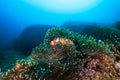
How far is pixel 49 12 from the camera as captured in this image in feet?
421

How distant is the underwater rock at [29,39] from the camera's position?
21250 millimetres

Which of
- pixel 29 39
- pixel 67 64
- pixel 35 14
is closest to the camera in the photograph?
pixel 67 64

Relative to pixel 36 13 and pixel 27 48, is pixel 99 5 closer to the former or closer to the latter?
pixel 36 13

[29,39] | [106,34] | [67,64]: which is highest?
[29,39]

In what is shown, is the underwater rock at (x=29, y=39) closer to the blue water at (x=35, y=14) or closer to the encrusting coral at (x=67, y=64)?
the encrusting coral at (x=67, y=64)

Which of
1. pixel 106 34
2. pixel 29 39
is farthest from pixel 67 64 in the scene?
pixel 29 39

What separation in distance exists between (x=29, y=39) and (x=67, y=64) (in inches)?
709

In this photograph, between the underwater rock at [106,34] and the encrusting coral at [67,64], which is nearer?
the encrusting coral at [67,64]

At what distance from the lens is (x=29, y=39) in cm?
2270

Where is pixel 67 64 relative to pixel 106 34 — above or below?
below

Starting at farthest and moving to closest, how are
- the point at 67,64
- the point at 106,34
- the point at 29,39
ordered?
the point at 29,39 < the point at 106,34 < the point at 67,64

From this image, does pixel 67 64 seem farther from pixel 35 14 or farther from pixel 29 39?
pixel 35 14

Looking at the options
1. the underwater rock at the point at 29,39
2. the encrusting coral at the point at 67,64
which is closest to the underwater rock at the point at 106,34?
the encrusting coral at the point at 67,64

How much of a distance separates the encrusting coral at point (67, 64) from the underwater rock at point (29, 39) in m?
14.6
